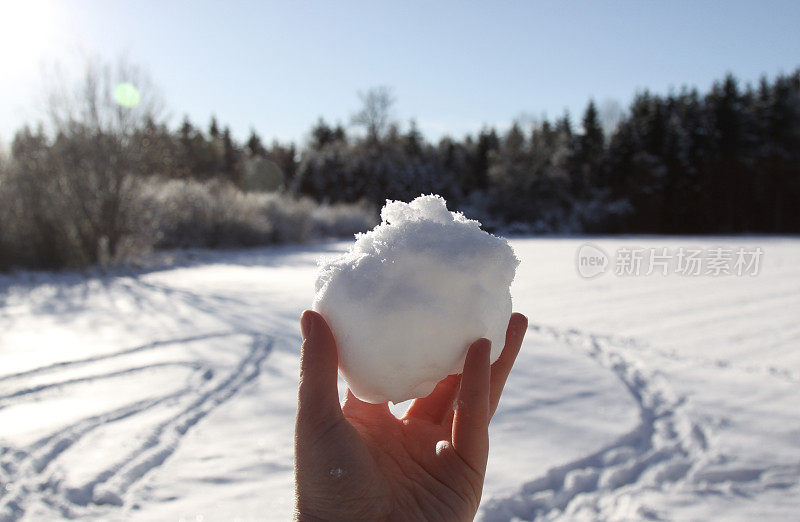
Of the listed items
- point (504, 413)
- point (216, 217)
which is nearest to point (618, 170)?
point (216, 217)

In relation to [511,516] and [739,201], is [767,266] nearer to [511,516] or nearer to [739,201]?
[511,516]

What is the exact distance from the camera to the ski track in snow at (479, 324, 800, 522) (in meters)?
2.21

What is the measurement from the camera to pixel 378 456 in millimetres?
1439

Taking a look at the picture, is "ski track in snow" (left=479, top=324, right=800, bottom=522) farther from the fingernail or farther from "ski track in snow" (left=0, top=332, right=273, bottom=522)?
"ski track in snow" (left=0, top=332, right=273, bottom=522)

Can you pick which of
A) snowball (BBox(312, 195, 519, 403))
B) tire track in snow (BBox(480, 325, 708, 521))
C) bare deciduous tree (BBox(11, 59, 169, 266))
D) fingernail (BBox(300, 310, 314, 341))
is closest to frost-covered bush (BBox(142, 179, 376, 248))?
bare deciduous tree (BBox(11, 59, 169, 266))

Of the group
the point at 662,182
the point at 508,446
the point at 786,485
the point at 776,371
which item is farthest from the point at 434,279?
the point at 662,182

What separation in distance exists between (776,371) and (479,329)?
3.51 m

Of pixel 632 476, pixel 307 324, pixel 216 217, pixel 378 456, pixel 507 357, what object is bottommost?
pixel 632 476

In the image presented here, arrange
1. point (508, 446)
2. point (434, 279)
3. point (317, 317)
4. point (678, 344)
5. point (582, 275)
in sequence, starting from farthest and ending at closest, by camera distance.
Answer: point (582, 275), point (678, 344), point (508, 446), point (434, 279), point (317, 317)

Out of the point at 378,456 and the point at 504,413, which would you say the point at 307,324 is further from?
the point at 504,413

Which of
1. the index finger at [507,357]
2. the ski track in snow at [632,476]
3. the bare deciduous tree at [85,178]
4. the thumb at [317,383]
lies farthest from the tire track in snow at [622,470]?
the bare deciduous tree at [85,178]

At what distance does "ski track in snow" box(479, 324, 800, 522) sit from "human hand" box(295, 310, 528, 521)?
980 millimetres

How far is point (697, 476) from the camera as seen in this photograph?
2.44 m

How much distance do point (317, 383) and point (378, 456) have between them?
0.37 m
